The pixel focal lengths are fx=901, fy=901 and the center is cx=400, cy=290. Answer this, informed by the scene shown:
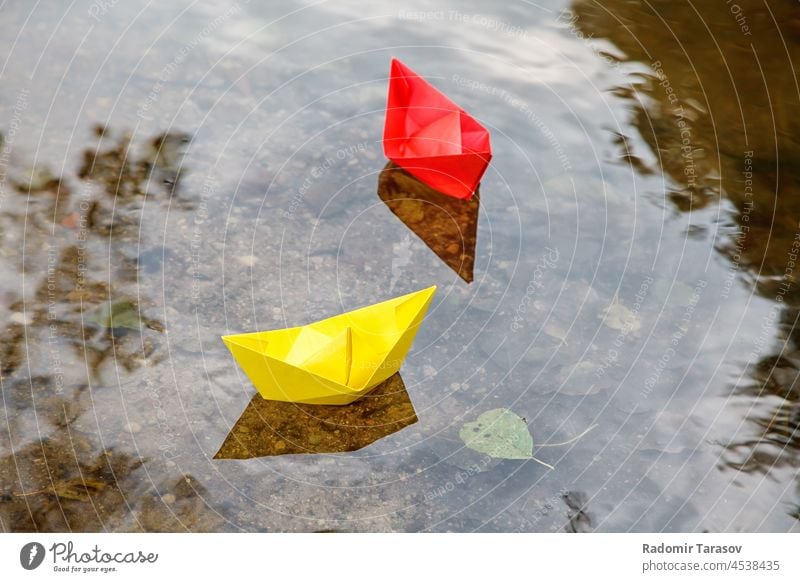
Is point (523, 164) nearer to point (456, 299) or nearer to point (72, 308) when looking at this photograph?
point (456, 299)

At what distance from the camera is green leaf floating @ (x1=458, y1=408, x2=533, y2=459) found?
8.70 ft

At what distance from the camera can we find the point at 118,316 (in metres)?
2.95

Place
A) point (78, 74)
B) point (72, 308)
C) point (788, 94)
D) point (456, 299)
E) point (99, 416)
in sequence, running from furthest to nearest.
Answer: point (788, 94) < point (78, 74) < point (456, 299) < point (72, 308) < point (99, 416)

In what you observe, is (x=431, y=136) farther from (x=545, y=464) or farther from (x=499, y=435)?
(x=545, y=464)

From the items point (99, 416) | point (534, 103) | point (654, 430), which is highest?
point (534, 103)

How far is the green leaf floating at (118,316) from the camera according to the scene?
2918 millimetres

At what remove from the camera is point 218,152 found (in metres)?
3.60

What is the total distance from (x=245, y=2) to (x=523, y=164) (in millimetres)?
1650

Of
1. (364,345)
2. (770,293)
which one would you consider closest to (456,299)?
(364,345)

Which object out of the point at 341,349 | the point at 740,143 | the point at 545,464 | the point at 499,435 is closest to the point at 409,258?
the point at 341,349

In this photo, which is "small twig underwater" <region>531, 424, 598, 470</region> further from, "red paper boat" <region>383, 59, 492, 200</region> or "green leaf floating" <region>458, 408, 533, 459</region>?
"red paper boat" <region>383, 59, 492, 200</region>

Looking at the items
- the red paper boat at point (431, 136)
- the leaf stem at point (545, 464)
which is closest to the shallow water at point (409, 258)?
the leaf stem at point (545, 464)

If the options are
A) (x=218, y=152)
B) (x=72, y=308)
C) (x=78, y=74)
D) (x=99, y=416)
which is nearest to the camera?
(x=99, y=416)

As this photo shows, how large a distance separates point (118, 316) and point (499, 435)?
129 centimetres
